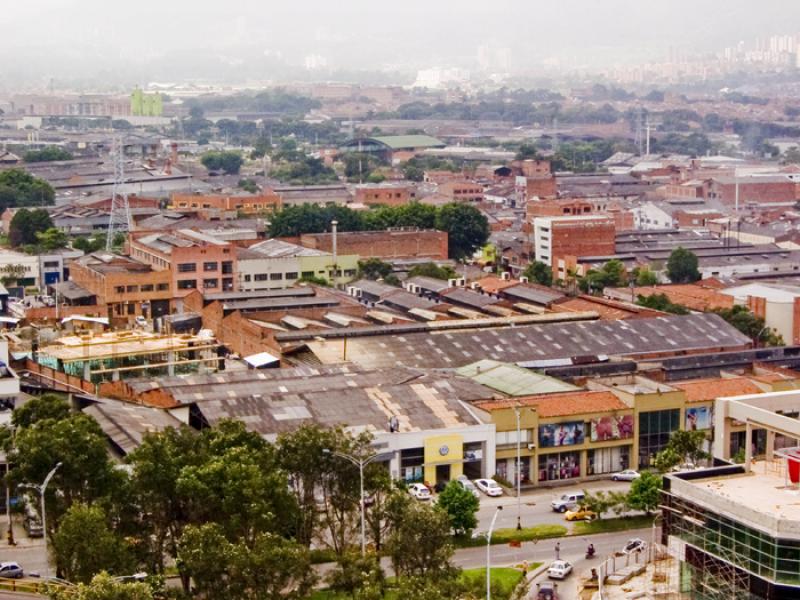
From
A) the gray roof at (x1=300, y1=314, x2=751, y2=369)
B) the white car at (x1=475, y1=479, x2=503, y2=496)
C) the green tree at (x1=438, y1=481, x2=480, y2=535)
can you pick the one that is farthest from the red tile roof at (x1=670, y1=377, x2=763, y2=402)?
the green tree at (x1=438, y1=481, x2=480, y2=535)

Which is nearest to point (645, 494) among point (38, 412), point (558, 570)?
point (558, 570)

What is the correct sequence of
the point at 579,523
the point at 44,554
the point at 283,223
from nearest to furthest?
1. the point at 44,554
2. the point at 579,523
3. the point at 283,223

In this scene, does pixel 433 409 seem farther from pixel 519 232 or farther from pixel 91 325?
pixel 519 232

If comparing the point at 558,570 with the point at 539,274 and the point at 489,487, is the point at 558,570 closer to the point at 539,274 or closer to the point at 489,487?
the point at 489,487

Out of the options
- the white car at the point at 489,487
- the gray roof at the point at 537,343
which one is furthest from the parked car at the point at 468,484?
the gray roof at the point at 537,343

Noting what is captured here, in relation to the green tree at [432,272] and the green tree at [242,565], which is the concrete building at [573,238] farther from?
the green tree at [242,565]

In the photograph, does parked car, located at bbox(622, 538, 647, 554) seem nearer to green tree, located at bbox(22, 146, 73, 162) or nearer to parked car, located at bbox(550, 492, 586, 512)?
parked car, located at bbox(550, 492, 586, 512)

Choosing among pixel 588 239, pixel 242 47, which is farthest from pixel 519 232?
pixel 242 47
